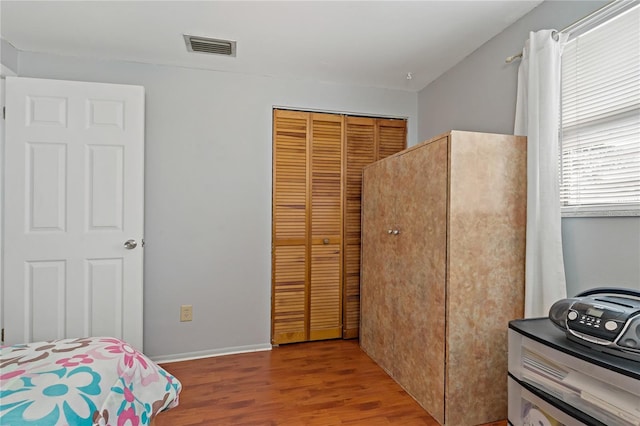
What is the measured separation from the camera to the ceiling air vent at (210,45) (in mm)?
2291

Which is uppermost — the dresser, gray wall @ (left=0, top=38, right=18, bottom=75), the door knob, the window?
gray wall @ (left=0, top=38, right=18, bottom=75)

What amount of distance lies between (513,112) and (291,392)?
2.21 meters

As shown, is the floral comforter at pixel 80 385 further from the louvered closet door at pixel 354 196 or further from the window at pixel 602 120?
the window at pixel 602 120

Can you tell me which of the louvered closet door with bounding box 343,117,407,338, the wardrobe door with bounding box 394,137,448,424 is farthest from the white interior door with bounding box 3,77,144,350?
the wardrobe door with bounding box 394,137,448,424

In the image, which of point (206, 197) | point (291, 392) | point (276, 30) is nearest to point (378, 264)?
point (291, 392)

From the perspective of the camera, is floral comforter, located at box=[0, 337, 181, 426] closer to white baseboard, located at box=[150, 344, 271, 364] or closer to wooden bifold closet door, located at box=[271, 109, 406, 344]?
white baseboard, located at box=[150, 344, 271, 364]

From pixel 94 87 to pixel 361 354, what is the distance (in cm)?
277

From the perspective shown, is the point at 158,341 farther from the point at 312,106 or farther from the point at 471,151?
the point at 471,151

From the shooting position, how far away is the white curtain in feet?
5.49

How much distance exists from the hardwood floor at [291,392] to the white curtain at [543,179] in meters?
0.78

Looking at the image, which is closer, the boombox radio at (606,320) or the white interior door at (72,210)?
the boombox radio at (606,320)

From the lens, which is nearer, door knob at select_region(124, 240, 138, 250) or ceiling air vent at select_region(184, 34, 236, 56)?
ceiling air vent at select_region(184, 34, 236, 56)

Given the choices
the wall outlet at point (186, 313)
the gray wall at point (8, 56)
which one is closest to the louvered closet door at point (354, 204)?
the wall outlet at point (186, 313)

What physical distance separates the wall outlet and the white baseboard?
0.90 ft
